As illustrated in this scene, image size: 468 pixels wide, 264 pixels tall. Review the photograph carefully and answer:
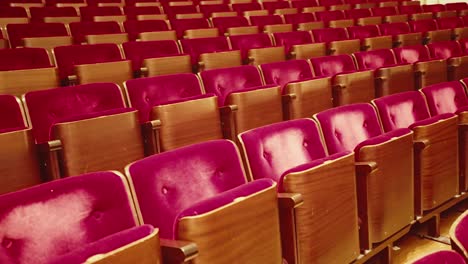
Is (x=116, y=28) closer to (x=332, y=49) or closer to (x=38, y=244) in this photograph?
(x=332, y=49)

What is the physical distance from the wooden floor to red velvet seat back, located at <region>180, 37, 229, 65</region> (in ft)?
1.32

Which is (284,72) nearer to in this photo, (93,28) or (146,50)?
(146,50)

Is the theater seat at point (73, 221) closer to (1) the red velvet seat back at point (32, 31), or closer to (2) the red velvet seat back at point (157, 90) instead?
(2) the red velvet seat back at point (157, 90)

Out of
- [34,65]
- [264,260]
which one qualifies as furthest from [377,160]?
[34,65]

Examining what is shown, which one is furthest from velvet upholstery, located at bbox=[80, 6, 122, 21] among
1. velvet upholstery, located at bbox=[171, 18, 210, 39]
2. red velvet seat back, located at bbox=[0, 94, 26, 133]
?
red velvet seat back, located at bbox=[0, 94, 26, 133]

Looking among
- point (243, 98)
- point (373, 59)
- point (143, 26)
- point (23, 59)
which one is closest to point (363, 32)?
point (373, 59)

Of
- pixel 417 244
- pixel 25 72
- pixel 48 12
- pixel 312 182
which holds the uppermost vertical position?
pixel 48 12

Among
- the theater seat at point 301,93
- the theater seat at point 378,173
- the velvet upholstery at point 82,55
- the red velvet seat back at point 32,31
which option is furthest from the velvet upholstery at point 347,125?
the red velvet seat back at point 32,31

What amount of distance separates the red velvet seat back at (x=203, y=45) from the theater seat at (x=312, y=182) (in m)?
0.36

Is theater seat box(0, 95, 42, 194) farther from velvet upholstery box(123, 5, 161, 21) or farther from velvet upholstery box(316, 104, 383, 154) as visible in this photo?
velvet upholstery box(123, 5, 161, 21)

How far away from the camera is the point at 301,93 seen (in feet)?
1.82

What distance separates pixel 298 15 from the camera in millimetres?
1103

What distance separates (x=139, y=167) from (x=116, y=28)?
1.82 feet

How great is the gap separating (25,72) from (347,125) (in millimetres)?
329
